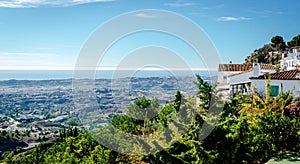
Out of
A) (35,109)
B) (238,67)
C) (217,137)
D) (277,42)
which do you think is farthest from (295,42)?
(217,137)

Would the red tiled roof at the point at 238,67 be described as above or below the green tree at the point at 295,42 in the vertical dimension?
below

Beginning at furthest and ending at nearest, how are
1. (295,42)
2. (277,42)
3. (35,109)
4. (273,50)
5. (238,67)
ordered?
(277,42) < (273,50) < (295,42) < (35,109) < (238,67)

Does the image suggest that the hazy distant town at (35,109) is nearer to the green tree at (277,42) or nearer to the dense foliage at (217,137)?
the dense foliage at (217,137)

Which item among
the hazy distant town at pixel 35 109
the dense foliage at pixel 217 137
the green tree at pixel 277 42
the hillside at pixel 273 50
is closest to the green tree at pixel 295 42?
the hillside at pixel 273 50

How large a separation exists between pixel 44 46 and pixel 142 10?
27868 millimetres

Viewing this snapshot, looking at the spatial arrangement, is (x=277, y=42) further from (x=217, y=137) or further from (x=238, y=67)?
(x=217, y=137)

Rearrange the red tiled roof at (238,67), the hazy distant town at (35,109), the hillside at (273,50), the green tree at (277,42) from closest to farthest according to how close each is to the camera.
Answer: the hazy distant town at (35,109) → the red tiled roof at (238,67) → the hillside at (273,50) → the green tree at (277,42)

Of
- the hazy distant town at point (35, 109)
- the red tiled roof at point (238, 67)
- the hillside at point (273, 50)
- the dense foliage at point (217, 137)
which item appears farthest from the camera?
the hillside at point (273, 50)

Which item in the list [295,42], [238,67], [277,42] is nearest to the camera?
[238,67]

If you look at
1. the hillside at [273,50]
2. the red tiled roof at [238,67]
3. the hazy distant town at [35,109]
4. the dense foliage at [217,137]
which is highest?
the hillside at [273,50]

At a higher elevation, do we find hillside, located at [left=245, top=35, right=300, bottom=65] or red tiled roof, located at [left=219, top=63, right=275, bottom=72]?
hillside, located at [left=245, top=35, right=300, bottom=65]

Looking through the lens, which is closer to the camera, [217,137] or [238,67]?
[217,137]

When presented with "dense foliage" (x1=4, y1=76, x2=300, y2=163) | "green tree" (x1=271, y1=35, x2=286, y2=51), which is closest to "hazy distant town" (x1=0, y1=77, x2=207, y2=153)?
"dense foliage" (x1=4, y1=76, x2=300, y2=163)

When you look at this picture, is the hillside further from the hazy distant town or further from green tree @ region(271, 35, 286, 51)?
the hazy distant town
